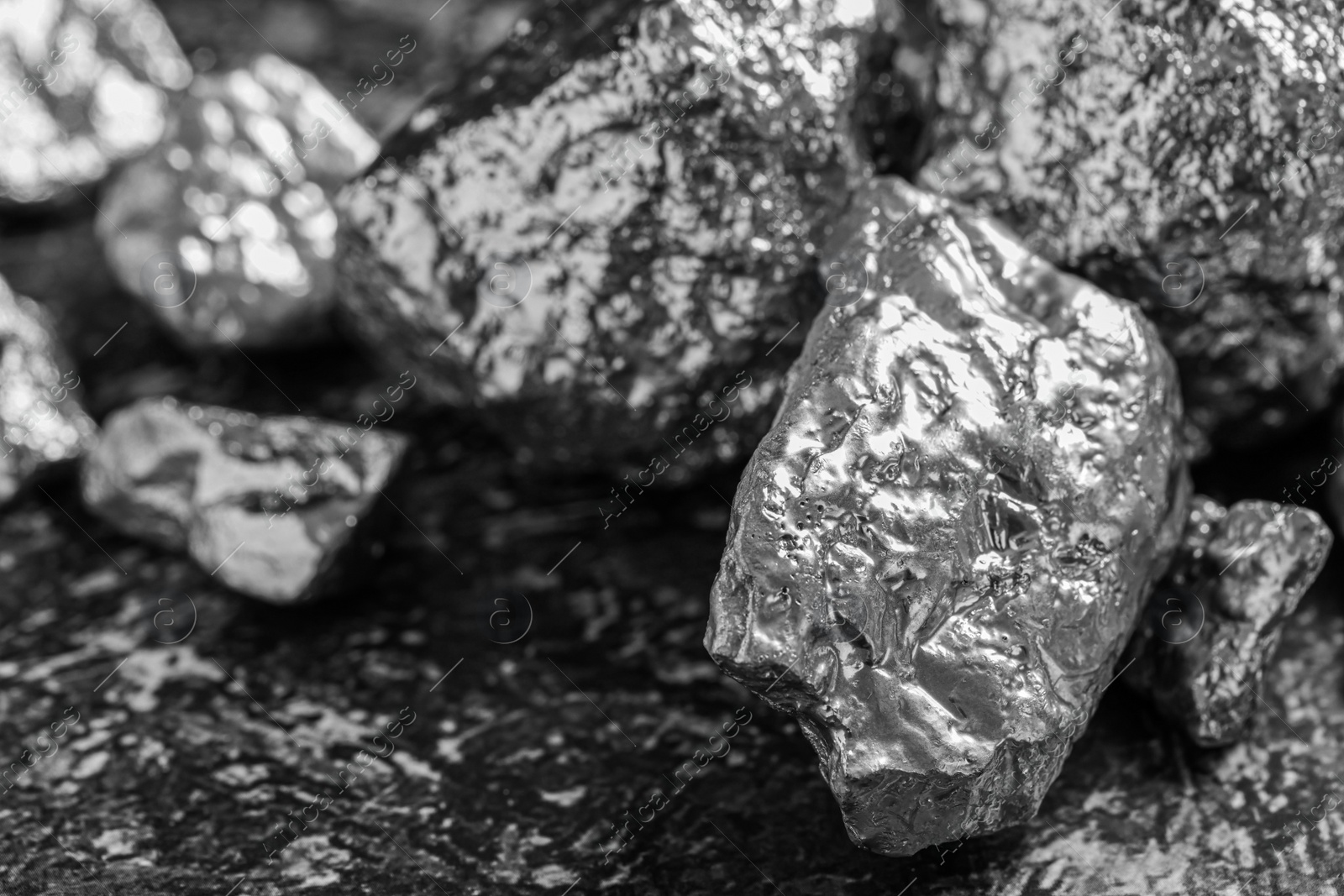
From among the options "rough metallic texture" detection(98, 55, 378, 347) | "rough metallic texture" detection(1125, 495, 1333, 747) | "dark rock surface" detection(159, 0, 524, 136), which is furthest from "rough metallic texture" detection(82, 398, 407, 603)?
"dark rock surface" detection(159, 0, 524, 136)

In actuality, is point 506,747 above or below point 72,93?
below

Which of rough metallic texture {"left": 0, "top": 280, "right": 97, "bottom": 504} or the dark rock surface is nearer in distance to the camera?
rough metallic texture {"left": 0, "top": 280, "right": 97, "bottom": 504}

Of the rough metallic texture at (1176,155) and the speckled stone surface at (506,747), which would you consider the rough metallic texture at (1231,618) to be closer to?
the speckled stone surface at (506,747)

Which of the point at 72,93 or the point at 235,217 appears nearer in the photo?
the point at 235,217

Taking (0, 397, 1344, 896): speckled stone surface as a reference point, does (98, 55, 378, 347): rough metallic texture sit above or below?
above

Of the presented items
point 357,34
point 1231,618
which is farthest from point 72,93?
point 1231,618

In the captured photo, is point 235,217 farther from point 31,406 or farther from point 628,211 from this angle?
point 628,211

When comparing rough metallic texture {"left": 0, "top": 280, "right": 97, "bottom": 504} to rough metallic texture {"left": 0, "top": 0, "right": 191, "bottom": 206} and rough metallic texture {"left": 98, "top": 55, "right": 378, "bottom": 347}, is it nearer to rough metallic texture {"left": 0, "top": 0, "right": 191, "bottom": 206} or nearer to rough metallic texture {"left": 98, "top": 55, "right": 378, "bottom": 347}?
rough metallic texture {"left": 98, "top": 55, "right": 378, "bottom": 347}

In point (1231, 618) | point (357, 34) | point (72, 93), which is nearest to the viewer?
point (1231, 618)
